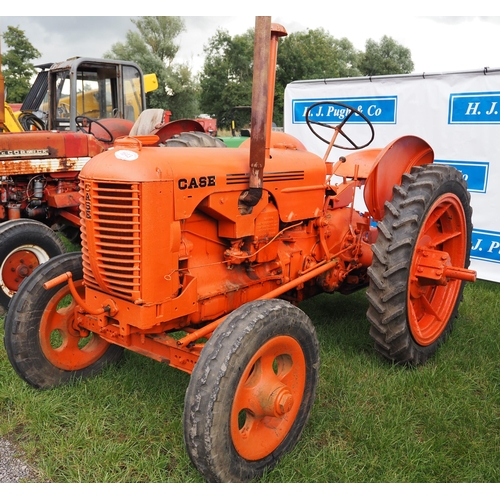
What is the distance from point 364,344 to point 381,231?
100cm

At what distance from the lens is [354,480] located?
2.43m

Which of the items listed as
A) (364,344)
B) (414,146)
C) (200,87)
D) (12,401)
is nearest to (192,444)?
(12,401)

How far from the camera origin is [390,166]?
3748 millimetres

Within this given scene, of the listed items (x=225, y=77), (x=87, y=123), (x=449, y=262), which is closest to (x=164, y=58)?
(x=225, y=77)

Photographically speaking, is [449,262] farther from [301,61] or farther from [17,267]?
[301,61]

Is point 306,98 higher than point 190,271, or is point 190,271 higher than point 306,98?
point 306,98

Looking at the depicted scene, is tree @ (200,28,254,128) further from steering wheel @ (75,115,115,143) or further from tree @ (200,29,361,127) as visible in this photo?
steering wheel @ (75,115,115,143)

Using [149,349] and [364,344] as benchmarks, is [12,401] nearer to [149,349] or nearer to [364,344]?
[149,349]

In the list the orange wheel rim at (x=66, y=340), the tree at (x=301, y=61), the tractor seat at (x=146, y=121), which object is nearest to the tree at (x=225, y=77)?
the tree at (x=301, y=61)

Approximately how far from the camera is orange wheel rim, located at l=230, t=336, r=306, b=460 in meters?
2.31

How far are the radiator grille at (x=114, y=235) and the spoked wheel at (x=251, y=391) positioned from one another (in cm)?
52

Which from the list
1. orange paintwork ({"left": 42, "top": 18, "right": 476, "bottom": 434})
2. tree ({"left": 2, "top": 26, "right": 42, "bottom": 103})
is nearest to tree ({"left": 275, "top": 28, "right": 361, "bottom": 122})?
tree ({"left": 2, "top": 26, "right": 42, "bottom": 103})

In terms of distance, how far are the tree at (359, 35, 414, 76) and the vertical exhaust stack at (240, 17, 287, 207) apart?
50.1 metres

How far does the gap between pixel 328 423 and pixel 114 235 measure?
5.11 ft
